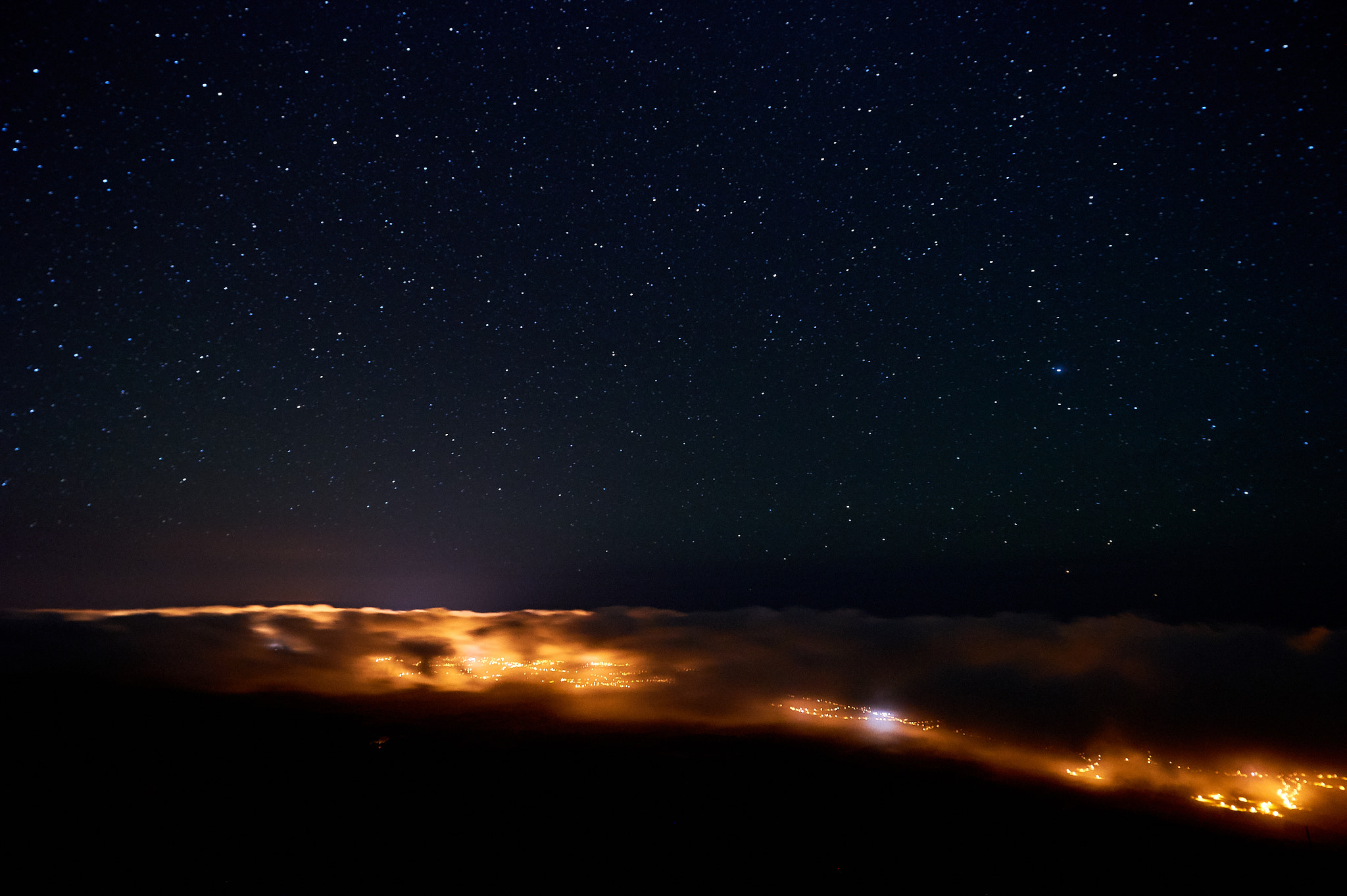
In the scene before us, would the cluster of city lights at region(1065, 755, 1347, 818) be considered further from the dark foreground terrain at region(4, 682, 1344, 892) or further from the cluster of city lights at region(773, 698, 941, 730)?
the cluster of city lights at region(773, 698, 941, 730)

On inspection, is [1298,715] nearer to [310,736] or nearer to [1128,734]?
[1128,734]

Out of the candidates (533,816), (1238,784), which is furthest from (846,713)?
(533,816)

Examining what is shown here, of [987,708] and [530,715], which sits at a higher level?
[530,715]

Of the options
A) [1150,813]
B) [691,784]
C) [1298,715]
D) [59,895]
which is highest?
[59,895]

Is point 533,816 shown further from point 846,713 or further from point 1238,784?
point 1238,784

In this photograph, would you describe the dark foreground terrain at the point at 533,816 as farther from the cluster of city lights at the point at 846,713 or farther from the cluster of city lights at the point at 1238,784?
the cluster of city lights at the point at 846,713

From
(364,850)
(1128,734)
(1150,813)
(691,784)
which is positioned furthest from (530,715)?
(1128,734)

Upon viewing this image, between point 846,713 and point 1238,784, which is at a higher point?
point 1238,784

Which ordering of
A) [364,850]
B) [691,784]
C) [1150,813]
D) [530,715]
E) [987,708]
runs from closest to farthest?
[364,850] → [691,784] → [1150,813] → [530,715] → [987,708]

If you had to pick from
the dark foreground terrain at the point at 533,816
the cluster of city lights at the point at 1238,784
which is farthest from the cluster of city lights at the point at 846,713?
the dark foreground terrain at the point at 533,816
